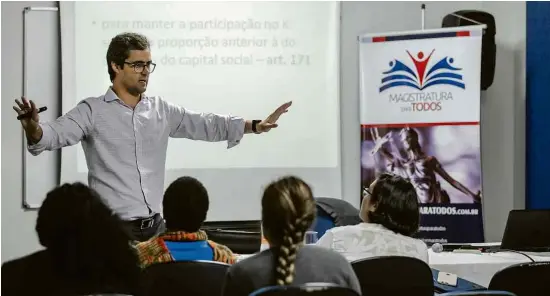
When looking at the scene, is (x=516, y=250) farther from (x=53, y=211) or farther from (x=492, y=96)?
(x=492, y=96)

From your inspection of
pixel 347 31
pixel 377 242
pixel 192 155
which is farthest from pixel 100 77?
pixel 377 242

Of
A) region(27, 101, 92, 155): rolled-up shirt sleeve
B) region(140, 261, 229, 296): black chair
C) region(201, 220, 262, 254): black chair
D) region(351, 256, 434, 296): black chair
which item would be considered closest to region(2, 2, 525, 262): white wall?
region(201, 220, 262, 254): black chair

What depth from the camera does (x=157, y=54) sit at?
16.4 ft

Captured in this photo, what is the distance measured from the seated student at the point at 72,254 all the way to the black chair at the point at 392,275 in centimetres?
82

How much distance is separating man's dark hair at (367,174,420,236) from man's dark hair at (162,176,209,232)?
697mm

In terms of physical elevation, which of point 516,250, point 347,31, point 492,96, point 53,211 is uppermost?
point 347,31

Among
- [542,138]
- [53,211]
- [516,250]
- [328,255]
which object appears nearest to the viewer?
[53,211]

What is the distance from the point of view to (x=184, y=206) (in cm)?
242

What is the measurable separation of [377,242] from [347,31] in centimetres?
296

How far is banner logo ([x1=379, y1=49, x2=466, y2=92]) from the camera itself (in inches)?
196

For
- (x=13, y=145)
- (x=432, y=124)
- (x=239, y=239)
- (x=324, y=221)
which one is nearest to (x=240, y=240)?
(x=239, y=239)

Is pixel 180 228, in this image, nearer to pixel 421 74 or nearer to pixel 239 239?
pixel 239 239

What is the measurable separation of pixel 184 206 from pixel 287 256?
0.54 meters

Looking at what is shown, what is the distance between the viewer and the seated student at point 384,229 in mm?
2672
